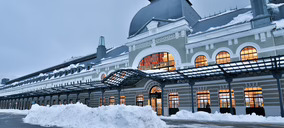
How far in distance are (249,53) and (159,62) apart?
10.8m

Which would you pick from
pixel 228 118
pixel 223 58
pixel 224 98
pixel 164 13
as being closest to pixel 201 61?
pixel 223 58

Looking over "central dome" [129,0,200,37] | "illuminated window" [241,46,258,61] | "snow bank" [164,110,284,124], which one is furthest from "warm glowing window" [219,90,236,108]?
"central dome" [129,0,200,37]

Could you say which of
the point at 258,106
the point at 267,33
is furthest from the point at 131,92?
the point at 267,33

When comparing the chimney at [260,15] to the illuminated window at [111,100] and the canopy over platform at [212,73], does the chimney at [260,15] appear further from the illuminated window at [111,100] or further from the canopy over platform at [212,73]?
the illuminated window at [111,100]

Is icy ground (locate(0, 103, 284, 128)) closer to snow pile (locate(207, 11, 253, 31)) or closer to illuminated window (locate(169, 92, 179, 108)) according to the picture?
illuminated window (locate(169, 92, 179, 108))

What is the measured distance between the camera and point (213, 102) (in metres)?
21.4

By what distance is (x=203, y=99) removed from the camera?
882 inches

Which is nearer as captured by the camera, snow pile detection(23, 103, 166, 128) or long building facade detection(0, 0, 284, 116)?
snow pile detection(23, 103, 166, 128)

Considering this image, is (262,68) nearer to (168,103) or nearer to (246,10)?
(246,10)

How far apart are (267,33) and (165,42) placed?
11.4m

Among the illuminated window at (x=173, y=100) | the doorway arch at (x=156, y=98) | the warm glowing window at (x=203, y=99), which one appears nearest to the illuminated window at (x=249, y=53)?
the warm glowing window at (x=203, y=99)

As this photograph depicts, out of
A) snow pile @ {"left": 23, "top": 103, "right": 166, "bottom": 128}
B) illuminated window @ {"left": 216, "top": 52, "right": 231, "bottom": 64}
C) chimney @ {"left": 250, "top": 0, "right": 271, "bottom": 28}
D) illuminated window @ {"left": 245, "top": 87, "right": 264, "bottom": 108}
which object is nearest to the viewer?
snow pile @ {"left": 23, "top": 103, "right": 166, "bottom": 128}

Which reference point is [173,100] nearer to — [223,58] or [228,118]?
[223,58]

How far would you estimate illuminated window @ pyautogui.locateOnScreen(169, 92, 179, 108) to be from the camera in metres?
24.5
